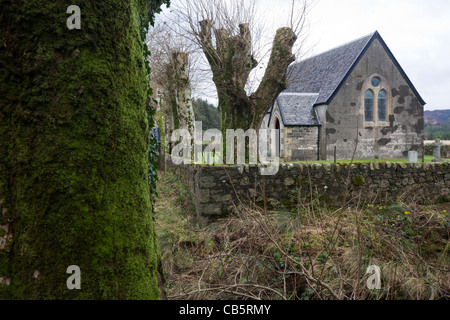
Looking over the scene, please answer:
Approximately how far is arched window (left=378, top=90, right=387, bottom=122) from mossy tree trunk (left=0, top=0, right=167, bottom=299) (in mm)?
19216

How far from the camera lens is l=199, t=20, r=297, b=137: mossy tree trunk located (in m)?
9.25

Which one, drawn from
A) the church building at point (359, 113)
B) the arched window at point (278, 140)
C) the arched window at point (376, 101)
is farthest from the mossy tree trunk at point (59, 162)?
the arched window at point (376, 101)

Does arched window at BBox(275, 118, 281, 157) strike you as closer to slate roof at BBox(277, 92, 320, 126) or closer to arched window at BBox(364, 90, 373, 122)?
slate roof at BBox(277, 92, 320, 126)

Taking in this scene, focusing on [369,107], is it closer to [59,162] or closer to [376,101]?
[376,101]

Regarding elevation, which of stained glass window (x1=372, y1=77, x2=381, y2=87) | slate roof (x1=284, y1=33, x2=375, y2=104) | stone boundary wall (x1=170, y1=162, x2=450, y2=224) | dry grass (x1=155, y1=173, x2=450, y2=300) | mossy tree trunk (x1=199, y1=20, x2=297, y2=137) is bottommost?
dry grass (x1=155, y1=173, x2=450, y2=300)

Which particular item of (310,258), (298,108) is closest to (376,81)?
(298,108)

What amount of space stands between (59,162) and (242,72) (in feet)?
28.0

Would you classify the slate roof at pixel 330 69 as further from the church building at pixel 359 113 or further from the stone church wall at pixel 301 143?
the stone church wall at pixel 301 143

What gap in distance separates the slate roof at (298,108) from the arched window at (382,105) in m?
3.64

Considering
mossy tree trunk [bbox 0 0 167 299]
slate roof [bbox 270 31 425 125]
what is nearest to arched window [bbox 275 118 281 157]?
slate roof [bbox 270 31 425 125]

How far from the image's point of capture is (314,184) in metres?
7.55

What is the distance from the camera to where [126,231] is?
1.83 meters

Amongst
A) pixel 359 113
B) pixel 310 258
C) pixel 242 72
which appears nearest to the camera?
pixel 310 258

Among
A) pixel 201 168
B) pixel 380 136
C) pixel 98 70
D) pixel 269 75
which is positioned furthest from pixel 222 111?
pixel 380 136
